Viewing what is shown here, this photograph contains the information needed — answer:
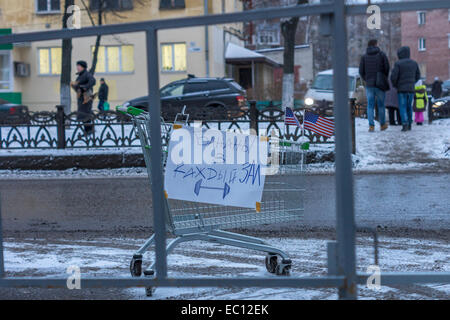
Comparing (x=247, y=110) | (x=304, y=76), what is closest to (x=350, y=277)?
(x=247, y=110)

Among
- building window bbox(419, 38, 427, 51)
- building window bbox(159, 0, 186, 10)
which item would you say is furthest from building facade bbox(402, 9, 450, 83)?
building window bbox(159, 0, 186, 10)

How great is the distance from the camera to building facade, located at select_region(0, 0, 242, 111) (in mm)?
32125

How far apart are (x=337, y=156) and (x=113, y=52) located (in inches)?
1231

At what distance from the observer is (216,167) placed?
14.1ft

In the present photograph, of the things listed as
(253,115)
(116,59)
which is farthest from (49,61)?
(253,115)

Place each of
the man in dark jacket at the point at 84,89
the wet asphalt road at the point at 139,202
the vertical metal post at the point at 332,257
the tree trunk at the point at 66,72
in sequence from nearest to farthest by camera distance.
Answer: the vertical metal post at the point at 332,257 < the wet asphalt road at the point at 139,202 < the man in dark jacket at the point at 84,89 < the tree trunk at the point at 66,72

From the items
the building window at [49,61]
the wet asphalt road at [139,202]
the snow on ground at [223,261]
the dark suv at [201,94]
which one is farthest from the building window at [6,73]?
the snow on ground at [223,261]

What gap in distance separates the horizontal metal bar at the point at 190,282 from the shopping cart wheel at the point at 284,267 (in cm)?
139

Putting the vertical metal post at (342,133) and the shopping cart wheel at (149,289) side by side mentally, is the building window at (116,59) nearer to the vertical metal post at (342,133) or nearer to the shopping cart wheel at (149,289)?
the shopping cart wheel at (149,289)

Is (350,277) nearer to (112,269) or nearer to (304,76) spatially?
(112,269)

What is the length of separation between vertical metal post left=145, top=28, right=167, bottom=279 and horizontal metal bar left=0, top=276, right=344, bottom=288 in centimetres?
9

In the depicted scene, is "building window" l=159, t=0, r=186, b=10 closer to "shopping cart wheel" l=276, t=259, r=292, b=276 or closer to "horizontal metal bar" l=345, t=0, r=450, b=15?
"shopping cart wheel" l=276, t=259, r=292, b=276

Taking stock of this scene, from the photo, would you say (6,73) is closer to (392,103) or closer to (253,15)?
(392,103)

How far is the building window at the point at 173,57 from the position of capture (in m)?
32.3
